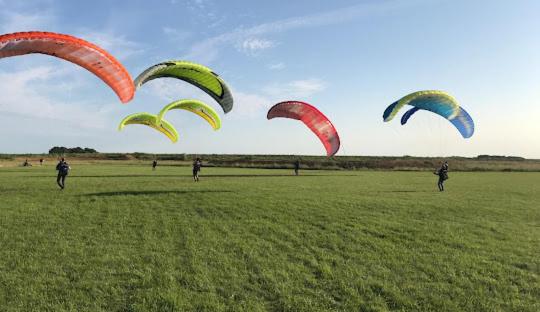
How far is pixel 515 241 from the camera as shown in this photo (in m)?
11.8

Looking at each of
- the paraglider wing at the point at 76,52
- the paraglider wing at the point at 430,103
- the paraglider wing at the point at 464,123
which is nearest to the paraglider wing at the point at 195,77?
the paraglider wing at the point at 76,52

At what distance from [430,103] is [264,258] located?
2318 cm

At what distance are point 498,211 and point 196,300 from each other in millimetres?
15193

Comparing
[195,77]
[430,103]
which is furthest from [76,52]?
[430,103]

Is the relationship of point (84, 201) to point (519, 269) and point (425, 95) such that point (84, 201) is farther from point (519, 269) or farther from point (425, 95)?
point (425, 95)

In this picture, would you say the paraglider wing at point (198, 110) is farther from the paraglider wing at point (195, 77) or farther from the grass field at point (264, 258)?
the grass field at point (264, 258)

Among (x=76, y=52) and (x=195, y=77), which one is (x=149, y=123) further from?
(x=76, y=52)

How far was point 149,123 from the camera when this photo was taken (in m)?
49.6

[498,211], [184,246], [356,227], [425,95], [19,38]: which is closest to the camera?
[184,246]

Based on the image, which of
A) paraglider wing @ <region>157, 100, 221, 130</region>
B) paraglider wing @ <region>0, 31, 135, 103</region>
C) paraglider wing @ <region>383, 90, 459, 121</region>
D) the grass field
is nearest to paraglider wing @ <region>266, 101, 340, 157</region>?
paraglider wing @ <region>383, 90, 459, 121</region>

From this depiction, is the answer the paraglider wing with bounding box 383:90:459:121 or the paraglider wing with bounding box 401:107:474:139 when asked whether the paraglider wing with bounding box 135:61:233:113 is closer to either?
the paraglider wing with bounding box 383:90:459:121

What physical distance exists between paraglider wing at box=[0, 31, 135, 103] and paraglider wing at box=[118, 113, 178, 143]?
26.5 m

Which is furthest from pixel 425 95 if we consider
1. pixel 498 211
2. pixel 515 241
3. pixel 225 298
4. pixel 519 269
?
pixel 225 298

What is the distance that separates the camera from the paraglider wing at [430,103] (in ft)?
89.5
